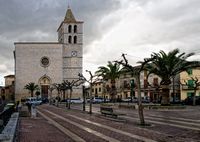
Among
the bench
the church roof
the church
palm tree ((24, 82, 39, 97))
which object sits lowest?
the bench

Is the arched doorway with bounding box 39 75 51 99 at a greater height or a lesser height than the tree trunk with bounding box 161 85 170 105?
greater

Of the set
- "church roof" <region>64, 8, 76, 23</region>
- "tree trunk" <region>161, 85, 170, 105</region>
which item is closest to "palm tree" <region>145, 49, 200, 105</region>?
"tree trunk" <region>161, 85, 170, 105</region>

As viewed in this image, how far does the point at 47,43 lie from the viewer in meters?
104

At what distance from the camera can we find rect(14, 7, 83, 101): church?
101m

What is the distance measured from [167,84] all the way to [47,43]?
6858 centimetres

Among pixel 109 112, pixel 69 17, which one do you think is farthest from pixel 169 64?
pixel 69 17

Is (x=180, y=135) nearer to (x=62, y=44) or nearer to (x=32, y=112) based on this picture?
(x=32, y=112)

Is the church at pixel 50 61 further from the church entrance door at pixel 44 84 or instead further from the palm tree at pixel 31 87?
the palm tree at pixel 31 87

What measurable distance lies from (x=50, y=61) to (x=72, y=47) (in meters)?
6.80

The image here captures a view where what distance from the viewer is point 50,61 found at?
336 ft

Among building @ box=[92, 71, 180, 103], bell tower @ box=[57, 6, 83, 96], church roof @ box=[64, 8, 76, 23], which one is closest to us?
building @ box=[92, 71, 180, 103]

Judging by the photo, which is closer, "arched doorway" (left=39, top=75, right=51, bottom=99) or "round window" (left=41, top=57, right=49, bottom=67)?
"arched doorway" (left=39, top=75, right=51, bottom=99)

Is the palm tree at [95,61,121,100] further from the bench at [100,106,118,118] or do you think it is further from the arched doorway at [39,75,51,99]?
the arched doorway at [39,75,51,99]

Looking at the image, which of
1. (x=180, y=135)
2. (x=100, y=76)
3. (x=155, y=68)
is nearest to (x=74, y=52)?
(x=100, y=76)
